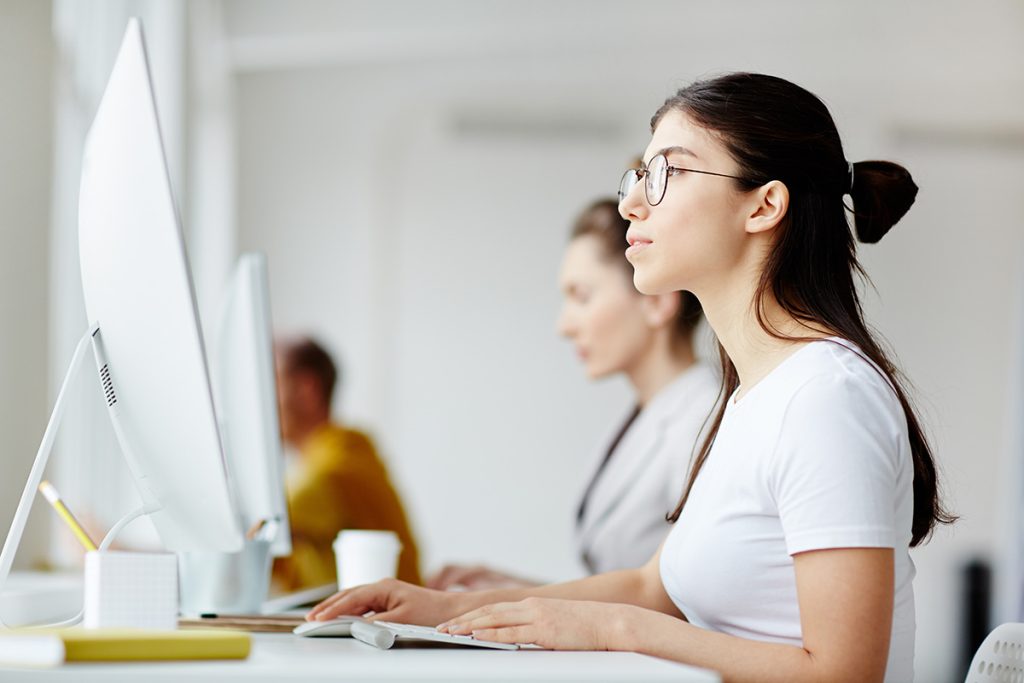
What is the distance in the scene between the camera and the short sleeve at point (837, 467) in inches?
41.6

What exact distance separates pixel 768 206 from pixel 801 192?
5 cm

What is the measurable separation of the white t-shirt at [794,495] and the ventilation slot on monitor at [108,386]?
63cm

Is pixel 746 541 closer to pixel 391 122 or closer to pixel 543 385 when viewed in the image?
pixel 543 385

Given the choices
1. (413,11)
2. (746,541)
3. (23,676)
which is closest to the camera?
(23,676)

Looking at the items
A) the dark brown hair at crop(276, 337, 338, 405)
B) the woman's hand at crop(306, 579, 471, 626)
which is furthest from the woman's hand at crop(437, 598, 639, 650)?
the dark brown hair at crop(276, 337, 338, 405)

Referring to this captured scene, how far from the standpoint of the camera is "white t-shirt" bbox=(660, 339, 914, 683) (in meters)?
1.07

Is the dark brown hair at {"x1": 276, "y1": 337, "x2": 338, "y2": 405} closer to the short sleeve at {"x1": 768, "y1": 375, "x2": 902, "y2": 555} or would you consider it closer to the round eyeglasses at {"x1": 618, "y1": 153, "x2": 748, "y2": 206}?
the round eyeglasses at {"x1": 618, "y1": 153, "x2": 748, "y2": 206}

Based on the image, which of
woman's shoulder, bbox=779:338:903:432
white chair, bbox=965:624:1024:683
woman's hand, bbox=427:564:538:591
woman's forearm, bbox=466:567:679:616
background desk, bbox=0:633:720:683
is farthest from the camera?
woman's hand, bbox=427:564:538:591

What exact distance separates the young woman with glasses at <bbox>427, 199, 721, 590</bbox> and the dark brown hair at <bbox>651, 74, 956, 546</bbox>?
105 cm

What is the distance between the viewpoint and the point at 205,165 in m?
4.94

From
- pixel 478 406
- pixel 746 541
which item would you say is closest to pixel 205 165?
pixel 478 406

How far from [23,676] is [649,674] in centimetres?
44

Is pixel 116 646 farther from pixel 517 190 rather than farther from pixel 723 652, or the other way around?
pixel 517 190

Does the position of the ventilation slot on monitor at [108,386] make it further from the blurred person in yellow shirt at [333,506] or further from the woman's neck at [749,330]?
the blurred person in yellow shirt at [333,506]
